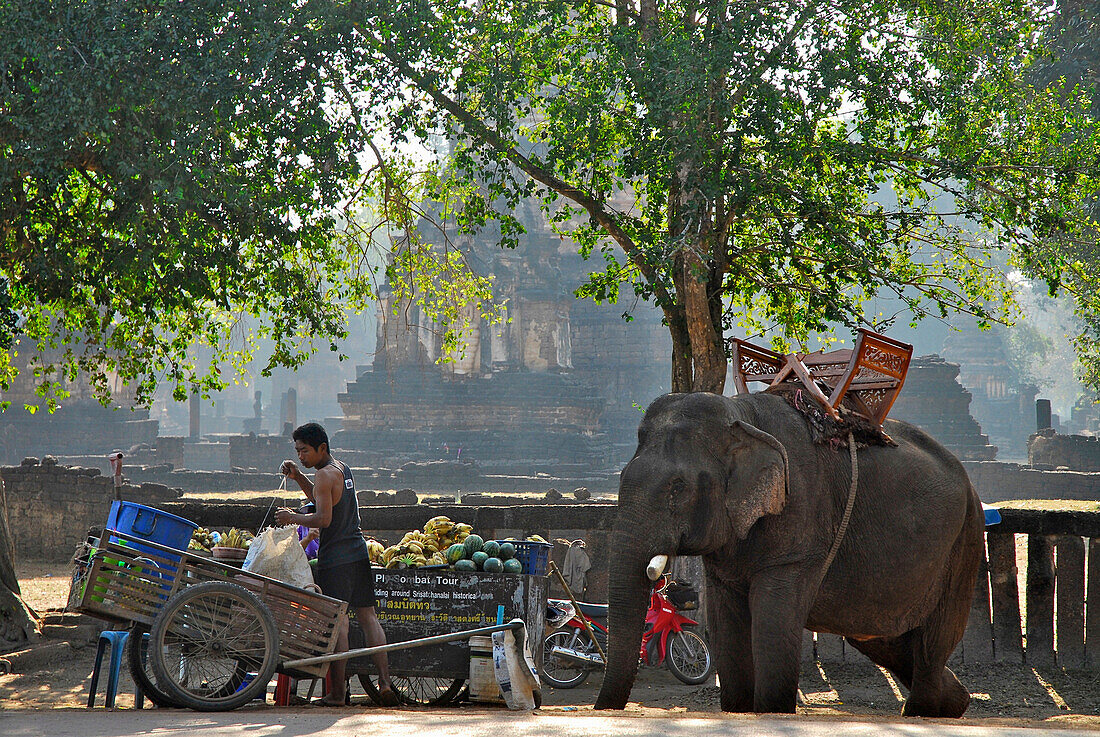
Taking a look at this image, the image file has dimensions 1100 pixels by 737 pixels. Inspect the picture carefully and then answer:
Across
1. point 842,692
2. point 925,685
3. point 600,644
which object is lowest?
point 842,692

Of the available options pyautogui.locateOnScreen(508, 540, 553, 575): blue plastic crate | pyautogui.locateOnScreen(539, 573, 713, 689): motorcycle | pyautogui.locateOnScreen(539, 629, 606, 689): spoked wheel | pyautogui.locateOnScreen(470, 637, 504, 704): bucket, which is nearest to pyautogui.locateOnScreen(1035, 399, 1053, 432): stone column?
pyautogui.locateOnScreen(539, 573, 713, 689): motorcycle

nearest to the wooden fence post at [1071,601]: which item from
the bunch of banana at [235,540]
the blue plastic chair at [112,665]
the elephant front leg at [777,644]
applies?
the elephant front leg at [777,644]

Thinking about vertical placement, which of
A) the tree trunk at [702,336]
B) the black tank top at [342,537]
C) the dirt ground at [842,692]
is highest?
the tree trunk at [702,336]

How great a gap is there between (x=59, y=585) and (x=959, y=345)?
183ft

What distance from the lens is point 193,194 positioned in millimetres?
7008

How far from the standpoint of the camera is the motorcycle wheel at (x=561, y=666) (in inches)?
283

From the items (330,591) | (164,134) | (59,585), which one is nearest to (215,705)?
(330,591)

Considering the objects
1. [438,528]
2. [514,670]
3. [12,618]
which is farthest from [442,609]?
[12,618]

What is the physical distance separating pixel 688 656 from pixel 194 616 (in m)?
4.00

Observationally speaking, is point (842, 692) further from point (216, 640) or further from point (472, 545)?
point (216, 640)

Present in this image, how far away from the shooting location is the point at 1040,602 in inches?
288

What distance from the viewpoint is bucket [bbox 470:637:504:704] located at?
17.8 feet

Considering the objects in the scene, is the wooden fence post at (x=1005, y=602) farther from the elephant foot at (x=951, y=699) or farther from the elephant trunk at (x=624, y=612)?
the elephant trunk at (x=624, y=612)

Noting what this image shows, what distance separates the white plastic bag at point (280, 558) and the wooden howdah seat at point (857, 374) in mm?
2513
